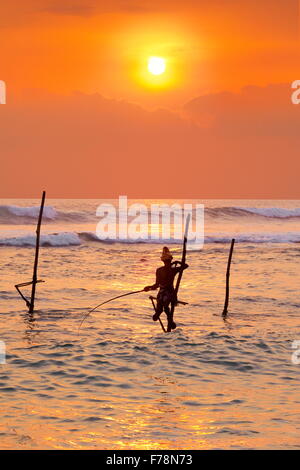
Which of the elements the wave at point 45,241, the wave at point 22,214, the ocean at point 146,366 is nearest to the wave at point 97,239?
the wave at point 45,241

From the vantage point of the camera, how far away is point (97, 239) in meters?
60.9

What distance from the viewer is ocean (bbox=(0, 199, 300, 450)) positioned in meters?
11.2

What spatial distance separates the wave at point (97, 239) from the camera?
178 feet

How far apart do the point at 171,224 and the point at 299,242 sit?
25.4 m

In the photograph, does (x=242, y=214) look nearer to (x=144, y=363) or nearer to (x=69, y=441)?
(x=144, y=363)

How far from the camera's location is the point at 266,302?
90.3ft

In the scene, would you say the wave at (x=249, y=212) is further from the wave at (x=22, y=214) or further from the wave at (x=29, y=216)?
the wave at (x=22, y=214)

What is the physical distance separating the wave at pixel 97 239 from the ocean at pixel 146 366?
16.5m

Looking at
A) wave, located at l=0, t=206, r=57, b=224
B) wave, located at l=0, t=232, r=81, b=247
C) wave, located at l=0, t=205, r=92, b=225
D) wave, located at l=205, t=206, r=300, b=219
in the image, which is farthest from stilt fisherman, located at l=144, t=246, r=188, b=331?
wave, located at l=205, t=206, r=300, b=219

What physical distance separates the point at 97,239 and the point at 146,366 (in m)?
45.1

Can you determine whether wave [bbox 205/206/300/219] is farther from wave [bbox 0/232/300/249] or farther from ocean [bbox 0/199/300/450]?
ocean [bbox 0/199/300/450]

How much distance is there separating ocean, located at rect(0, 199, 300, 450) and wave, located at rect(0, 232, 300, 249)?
16.5 metres

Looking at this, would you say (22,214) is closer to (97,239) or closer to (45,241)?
(97,239)

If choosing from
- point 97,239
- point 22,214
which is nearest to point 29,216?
point 22,214
